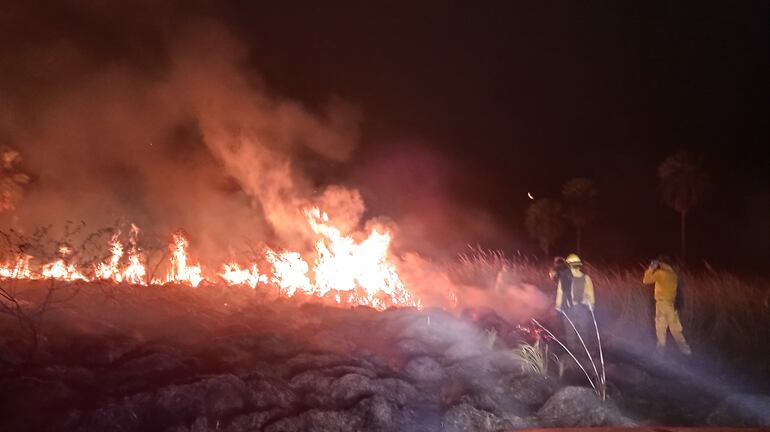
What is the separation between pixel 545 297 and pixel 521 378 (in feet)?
18.8

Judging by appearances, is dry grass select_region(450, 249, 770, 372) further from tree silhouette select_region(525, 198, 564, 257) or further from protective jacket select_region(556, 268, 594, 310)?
tree silhouette select_region(525, 198, 564, 257)

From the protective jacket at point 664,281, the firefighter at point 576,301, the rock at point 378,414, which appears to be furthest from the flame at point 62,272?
the protective jacket at point 664,281

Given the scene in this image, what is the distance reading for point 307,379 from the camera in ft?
27.1

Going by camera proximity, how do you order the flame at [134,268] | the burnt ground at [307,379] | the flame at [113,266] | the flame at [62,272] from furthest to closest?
the flame at [134,268] < the flame at [113,266] < the flame at [62,272] < the burnt ground at [307,379]

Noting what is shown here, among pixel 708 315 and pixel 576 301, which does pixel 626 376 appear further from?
pixel 708 315

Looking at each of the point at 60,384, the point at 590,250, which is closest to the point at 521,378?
the point at 60,384

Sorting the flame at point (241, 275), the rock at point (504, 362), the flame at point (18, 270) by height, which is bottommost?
the rock at point (504, 362)

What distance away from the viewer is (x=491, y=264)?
17.6m

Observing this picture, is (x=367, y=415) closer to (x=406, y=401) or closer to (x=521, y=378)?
(x=406, y=401)

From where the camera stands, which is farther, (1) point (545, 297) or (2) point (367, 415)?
(1) point (545, 297)

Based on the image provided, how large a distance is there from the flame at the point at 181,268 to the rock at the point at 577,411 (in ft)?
32.3

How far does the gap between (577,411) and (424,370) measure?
2.22 meters

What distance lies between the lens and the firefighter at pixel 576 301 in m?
10.8

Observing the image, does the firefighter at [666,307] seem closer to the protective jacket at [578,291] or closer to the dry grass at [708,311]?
the dry grass at [708,311]
